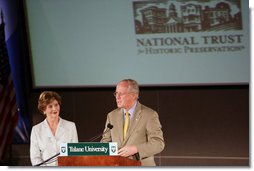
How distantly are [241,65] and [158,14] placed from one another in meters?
1.16

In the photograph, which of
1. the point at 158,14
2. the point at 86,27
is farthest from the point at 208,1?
the point at 86,27

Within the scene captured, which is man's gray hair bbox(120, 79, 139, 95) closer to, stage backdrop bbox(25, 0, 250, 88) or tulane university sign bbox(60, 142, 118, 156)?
stage backdrop bbox(25, 0, 250, 88)

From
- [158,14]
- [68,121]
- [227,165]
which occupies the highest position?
[158,14]

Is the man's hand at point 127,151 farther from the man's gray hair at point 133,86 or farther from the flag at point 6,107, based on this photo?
the flag at point 6,107

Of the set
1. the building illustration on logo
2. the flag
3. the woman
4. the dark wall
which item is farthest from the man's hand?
the flag

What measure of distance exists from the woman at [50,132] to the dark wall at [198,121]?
0.68 feet

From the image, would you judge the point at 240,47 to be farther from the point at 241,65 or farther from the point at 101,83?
the point at 101,83

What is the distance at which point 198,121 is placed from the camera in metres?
9.16

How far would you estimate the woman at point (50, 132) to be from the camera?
9477 millimetres

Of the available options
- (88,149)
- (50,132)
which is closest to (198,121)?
(88,149)

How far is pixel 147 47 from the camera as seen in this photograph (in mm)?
9250

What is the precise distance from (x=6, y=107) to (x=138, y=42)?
195cm

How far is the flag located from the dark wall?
997mm

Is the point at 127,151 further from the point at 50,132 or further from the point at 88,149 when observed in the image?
the point at 50,132
